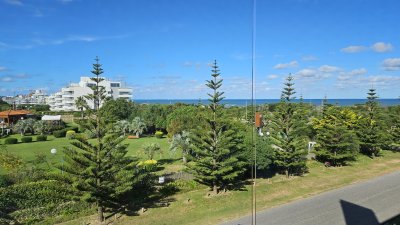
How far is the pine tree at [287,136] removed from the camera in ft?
73.8

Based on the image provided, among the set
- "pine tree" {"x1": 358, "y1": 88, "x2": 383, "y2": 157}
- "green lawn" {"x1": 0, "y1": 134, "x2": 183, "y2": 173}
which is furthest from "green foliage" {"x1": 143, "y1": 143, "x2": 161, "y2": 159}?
"pine tree" {"x1": 358, "y1": 88, "x2": 383, "y2": 157}

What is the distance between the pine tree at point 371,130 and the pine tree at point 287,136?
32.7 feet

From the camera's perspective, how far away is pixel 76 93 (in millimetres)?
85875

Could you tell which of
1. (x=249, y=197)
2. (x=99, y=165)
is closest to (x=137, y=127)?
(x=249, y=197)

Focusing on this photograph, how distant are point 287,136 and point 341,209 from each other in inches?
314

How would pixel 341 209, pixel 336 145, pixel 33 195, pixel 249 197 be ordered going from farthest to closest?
pixel 336 145 → pixel 249 197 → pixel 341 209 → pixel 33 195

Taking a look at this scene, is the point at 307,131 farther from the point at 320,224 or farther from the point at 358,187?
the point at 320,224

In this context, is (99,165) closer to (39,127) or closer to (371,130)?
(371,130)

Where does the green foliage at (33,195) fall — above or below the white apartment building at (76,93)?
below

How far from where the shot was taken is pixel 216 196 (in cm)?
1817

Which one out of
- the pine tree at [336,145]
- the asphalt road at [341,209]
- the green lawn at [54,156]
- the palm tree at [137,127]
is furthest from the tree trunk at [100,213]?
the palm tree at [137,127]

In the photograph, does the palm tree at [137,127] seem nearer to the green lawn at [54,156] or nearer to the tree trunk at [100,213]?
the green lawn at [54,156]

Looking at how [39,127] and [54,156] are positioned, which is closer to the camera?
[54,156]

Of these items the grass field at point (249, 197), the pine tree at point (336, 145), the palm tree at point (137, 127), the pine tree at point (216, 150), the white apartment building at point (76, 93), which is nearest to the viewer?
the grass field at point (249, 197)
